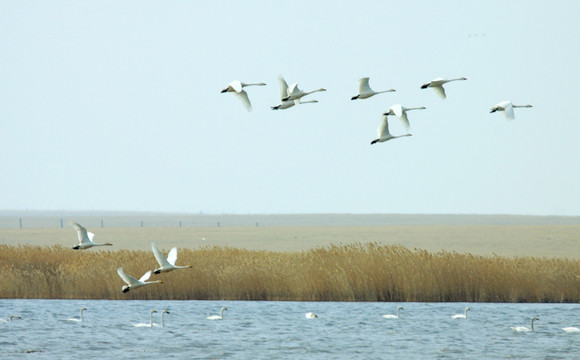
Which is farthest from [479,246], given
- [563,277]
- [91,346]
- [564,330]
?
[91,346]

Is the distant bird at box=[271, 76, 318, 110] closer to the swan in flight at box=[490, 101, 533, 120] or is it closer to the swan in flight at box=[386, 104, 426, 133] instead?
the swan in flight at box=[386, 104, 426, 133]

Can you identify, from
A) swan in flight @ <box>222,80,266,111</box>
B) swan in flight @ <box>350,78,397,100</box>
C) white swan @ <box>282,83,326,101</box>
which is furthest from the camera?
swan in flight @ <box>350,78,397,100</box>

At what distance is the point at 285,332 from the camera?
987 inches

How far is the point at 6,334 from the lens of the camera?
2484 cm

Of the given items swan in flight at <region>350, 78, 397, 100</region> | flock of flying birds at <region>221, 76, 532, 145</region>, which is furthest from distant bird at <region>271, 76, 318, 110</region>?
swan in flight at <region>350, 78, 397, 100</region>

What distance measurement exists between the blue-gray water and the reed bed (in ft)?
1.48

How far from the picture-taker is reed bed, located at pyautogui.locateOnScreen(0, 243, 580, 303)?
93.5 feet

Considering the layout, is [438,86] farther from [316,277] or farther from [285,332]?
[316,277]

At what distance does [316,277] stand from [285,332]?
4507mm

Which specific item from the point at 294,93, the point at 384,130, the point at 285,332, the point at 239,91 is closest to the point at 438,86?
the point at 384,130

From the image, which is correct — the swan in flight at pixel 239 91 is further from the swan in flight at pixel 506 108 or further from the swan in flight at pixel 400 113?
the swan in flight at pixel 506 108

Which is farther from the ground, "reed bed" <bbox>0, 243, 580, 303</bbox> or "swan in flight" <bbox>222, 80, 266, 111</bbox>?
"swan in flight" <bbox>222, 80, 266, 111</bbox>

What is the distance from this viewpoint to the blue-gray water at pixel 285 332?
22.4 m

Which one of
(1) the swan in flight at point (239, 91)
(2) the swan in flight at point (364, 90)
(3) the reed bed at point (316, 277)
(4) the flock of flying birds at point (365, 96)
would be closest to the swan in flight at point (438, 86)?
(4) the flock of flying birds at point (365, 96)
